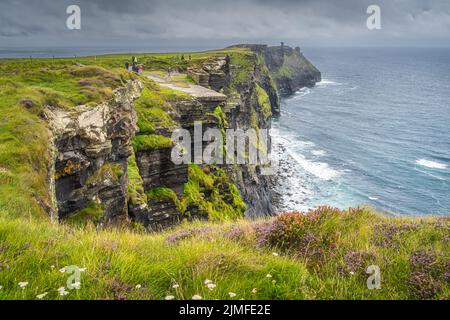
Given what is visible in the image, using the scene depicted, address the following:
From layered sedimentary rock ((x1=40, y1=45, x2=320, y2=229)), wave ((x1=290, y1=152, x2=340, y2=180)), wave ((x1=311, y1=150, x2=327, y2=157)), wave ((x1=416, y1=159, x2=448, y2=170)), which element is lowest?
wave ((x1=290, y1=152, x2=340, y2=180))

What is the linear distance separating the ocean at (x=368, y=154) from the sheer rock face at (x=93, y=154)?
20428 millimetres

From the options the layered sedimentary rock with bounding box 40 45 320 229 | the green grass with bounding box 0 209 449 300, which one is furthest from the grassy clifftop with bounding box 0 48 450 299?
the layered sedimentary rock with bounding box 40 45 320 229

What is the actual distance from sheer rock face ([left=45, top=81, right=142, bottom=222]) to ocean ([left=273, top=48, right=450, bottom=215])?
804 inches

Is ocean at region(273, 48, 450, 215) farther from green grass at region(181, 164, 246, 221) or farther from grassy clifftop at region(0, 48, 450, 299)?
grassy clifftop at region(0, 48, 450, 299)

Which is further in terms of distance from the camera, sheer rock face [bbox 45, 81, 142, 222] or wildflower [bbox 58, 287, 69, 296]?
sheer rock face [bbox 45, 81, 142, 222]

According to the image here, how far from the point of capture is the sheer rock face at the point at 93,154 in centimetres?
1872

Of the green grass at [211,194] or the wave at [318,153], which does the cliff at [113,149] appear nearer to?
the green grass at [211,194]

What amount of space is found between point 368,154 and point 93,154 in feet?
260

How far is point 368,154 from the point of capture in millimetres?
87000

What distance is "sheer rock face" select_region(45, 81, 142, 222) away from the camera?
18.7m

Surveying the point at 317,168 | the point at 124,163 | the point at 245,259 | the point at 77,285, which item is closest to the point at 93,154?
the point at 124,163

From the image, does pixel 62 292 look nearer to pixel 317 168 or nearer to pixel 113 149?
pixel 113 149
